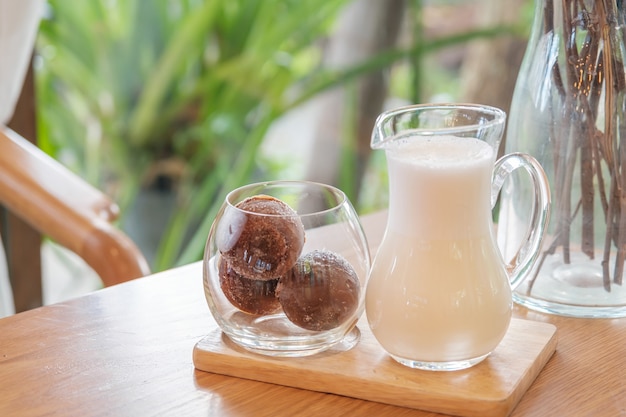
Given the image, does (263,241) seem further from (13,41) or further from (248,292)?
(13,41)

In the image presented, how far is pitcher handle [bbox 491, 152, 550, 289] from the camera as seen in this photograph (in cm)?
67

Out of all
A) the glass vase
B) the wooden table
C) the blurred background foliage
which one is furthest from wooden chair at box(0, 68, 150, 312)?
the blurred background foliage

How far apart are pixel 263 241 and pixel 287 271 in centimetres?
3

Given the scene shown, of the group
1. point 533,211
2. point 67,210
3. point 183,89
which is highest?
point 533,211

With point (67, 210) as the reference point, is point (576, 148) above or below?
above

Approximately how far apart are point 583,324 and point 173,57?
132cm

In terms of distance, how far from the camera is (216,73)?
1918 millimetres

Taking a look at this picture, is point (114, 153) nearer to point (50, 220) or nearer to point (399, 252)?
point (50, 220)

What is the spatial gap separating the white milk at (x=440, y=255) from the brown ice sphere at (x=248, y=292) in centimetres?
8

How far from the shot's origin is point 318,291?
0.61 meters

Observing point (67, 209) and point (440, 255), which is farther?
point (67, 209)

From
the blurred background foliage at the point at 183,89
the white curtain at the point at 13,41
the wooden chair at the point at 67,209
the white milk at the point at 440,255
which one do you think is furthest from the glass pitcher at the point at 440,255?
the blurred background foliage at the point at 183,89

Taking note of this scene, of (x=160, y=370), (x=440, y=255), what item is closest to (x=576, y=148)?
(x=440, y=255)

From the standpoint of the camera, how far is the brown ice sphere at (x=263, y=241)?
0.61 metres
